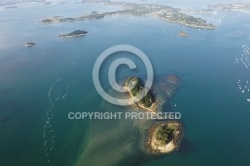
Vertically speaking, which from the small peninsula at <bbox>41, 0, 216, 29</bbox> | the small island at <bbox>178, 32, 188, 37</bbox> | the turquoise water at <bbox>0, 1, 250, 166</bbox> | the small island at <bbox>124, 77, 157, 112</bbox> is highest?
the small island at <bbox>124, 77, 157, 112</bbox>

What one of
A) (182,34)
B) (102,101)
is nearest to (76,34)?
(182,34)

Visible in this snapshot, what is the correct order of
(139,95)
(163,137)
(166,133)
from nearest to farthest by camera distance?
(163,137), (166,133), (139,95)

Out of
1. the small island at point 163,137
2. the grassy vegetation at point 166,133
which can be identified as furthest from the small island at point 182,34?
the grassy vegetation at point 166,133

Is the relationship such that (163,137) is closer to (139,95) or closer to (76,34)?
(139,95)

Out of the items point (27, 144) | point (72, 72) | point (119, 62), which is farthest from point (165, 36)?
point (27, 144)

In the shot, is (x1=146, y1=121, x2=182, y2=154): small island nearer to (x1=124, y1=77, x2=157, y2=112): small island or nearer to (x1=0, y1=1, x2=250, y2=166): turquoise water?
(x1=0, y1=1, x2=250, y2=166): turquoise water

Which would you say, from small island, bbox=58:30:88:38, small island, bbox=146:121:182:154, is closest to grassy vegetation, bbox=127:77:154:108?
small island, bbox=146:121:182:154

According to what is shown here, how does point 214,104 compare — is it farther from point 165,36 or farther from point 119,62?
point 165,36
